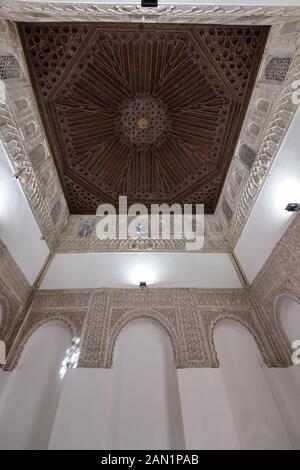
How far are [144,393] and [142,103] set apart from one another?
4857 millimetres

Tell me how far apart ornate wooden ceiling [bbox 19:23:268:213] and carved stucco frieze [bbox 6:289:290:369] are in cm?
239

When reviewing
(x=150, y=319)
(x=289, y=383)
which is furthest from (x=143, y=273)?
(x=289, y=383)

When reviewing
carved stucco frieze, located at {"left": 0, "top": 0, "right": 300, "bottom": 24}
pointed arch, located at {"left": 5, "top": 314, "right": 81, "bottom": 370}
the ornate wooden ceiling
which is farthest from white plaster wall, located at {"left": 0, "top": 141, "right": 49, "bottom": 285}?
carved stucco frieze, located at {"left": 0, "top": 0, "right": 300, "bottom": 24}

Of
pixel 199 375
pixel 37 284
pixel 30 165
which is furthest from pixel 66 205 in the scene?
pixel 199 375

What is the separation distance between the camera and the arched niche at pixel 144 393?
2.45 metres

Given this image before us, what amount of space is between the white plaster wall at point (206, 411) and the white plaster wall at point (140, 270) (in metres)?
1.47

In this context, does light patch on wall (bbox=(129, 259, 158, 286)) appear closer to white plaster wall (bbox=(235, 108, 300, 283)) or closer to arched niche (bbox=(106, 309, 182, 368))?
arched niche (bbox=(106, 309, 182, 368))

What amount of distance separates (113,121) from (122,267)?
2963 mm

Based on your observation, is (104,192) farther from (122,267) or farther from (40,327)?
(40,327)

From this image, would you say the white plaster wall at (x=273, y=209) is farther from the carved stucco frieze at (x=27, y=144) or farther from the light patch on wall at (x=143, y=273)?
the carved stucco frieze at (x=27, y=144)

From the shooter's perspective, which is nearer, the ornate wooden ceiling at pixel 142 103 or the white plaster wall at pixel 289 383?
the white plaster wall at pixel 289 383

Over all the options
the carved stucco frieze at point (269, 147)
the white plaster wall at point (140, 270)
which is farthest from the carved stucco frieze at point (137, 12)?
the white plaster wall at point (140, 270)

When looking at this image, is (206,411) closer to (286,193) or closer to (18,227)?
(286,193)

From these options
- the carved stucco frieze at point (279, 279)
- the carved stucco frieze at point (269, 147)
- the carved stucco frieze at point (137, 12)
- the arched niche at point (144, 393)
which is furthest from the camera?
the carved stucco frieze at point (279, 279)
